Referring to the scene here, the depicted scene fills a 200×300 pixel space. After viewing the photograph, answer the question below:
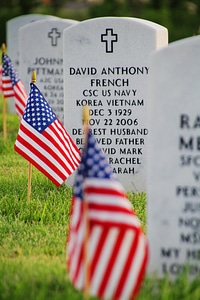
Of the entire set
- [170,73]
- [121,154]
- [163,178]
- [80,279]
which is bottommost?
[121,154]

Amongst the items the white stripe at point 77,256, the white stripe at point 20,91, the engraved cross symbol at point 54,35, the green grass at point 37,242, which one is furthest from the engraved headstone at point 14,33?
the white stripe at point 77,256

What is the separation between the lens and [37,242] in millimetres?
6672

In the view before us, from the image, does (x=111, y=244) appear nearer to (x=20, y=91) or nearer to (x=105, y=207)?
(x=105, y=207)

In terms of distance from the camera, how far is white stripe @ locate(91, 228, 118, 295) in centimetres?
469

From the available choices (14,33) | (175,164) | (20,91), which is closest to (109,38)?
(20,91)

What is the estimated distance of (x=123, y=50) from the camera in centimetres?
863

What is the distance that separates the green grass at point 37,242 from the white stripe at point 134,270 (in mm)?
246

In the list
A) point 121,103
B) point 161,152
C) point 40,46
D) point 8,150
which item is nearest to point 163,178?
point 161,152

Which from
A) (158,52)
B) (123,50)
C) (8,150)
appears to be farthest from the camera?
(8,150)

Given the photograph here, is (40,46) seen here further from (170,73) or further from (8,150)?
(170,73)

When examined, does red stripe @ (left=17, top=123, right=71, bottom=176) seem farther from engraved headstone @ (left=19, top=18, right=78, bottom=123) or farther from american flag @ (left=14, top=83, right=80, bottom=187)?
engraved headstone @ (left=19, top=18, right=78, bottom=123)

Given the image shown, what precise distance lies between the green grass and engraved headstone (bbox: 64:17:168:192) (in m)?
0.56

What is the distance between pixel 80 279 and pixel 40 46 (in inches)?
310

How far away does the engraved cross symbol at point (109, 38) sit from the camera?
8609 mm
